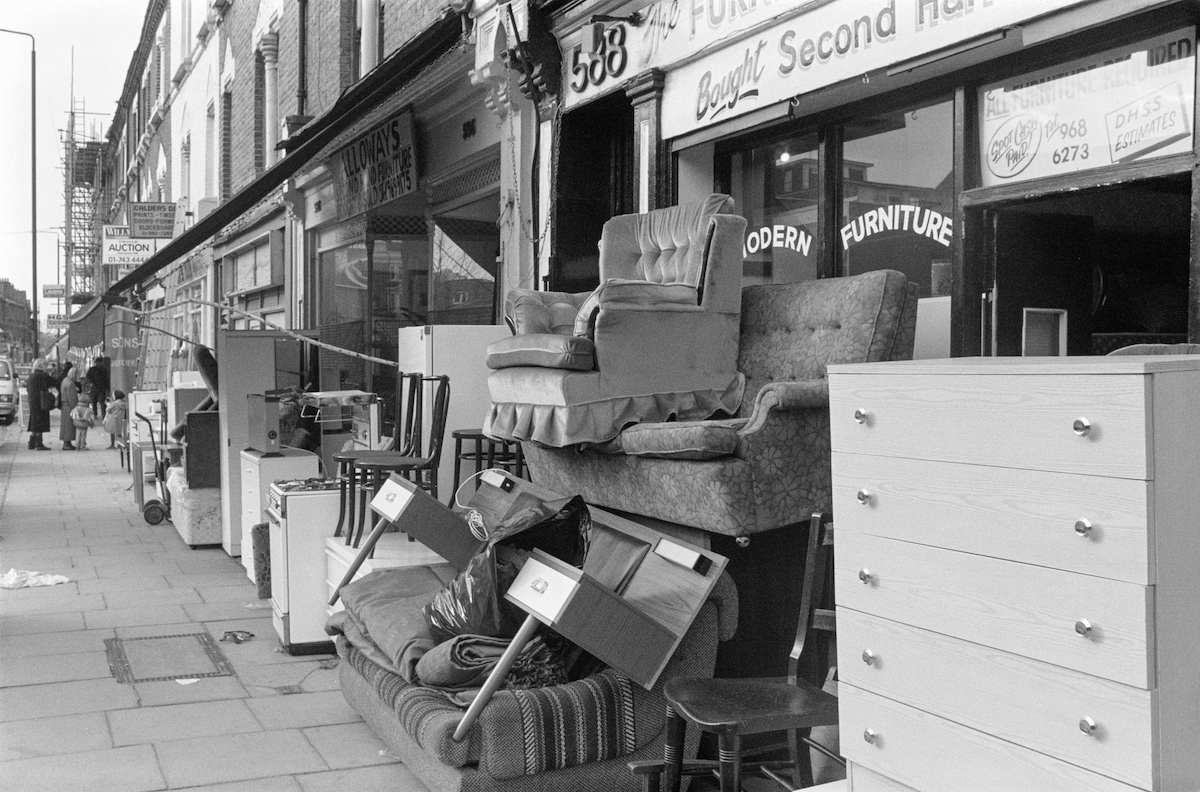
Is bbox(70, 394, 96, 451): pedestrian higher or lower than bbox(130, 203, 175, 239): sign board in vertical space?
lower

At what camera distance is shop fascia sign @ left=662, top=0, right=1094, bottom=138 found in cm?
430

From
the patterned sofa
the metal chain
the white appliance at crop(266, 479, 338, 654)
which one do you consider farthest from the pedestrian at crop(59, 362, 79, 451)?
the patterned sofa

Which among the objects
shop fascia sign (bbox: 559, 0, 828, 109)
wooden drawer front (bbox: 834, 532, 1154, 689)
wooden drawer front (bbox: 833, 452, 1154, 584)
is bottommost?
wooden drawer front (bbox: 834, 532, 1154, 689)

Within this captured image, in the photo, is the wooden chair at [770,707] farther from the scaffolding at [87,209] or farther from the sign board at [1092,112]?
the scaffolding at [87,209]

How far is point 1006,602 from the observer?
7.43 feet

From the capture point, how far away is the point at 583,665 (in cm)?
374

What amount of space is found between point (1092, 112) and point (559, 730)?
2.82m

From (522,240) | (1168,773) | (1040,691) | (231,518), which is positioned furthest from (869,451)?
(231,518)

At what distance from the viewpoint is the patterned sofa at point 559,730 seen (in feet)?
11.0

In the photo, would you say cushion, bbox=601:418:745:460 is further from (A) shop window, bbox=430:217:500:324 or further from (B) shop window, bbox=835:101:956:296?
(A) shop window, bbox=430:217:500:324

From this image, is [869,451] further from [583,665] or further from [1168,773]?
[583,665]

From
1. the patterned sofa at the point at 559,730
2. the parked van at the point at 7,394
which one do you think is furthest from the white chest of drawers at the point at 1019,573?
the parked van at the point at 7,394

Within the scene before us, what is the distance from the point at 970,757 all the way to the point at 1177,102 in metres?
2.44

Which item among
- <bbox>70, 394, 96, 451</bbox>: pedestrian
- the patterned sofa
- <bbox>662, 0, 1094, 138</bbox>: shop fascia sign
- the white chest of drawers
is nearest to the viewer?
the white chest of drawers
